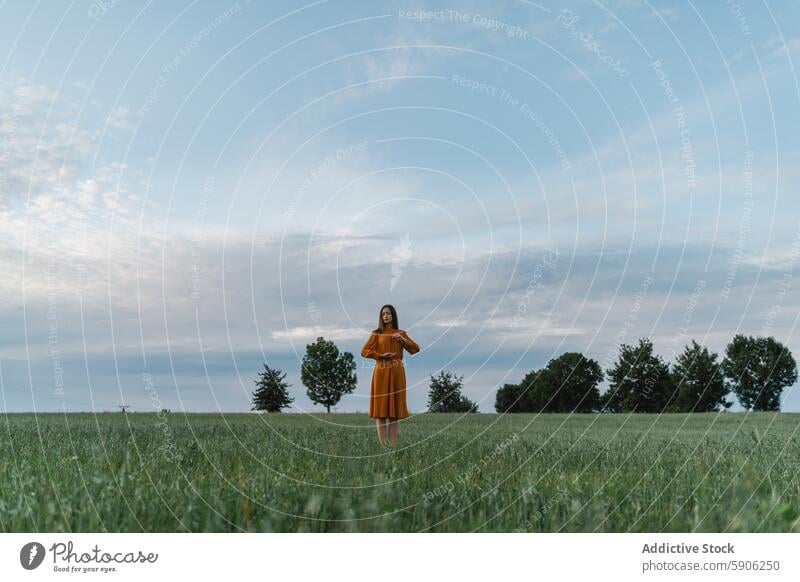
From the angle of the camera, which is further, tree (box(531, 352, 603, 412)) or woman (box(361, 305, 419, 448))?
tree (box(531, 352, 603, 412))

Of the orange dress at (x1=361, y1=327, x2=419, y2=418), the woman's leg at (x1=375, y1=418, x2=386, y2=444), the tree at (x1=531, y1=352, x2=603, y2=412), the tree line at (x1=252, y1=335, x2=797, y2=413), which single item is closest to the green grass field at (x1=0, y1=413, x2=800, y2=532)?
the orange dress at (x1=361, y1=327, x2=419, y2=418)

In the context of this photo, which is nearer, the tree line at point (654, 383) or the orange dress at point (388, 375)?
the orange dress at point (388, 375)

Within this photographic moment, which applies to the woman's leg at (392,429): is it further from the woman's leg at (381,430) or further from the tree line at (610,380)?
the tree line at (610,380)

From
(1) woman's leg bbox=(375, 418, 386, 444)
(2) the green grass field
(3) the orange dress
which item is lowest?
(2) the green grass field

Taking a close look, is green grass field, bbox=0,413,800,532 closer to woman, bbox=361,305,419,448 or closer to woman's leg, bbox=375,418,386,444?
woman, bbox=361,305,419,448

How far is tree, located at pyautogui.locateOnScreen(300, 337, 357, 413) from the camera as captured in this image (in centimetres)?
3772

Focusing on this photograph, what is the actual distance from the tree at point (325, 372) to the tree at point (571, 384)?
10295 mm

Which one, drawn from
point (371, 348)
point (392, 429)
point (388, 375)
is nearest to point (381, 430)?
point (392, 429)

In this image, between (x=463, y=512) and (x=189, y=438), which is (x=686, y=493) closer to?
(x=463, y=512)

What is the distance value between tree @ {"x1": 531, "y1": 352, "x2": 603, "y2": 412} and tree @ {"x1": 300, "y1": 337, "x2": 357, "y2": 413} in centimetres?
1029

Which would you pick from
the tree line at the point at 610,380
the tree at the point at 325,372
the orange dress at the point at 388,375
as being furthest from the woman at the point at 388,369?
the tree at the point at 325,372

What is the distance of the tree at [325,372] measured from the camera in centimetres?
3772

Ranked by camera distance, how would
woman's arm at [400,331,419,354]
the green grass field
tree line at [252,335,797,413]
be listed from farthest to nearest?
tree line at [252,335,797,413], woman's arm at [400,331,419,354], the green grass field

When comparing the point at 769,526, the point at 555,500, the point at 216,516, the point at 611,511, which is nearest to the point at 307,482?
the point at 216,516
